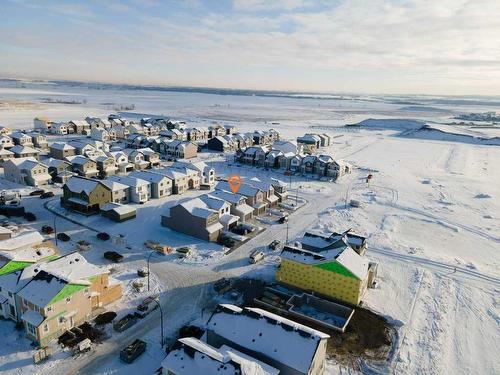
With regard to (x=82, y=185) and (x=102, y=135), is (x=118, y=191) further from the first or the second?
(x=102, y=135)

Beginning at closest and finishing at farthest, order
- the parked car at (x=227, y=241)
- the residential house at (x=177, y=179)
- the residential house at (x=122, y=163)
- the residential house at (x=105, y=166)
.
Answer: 1. the parked car at (x=227, y=241)
2. the residential house at (x=177, y=179)
3. the residential house at (x=105, y=166)
4. the residential house at (x=122, y=163)

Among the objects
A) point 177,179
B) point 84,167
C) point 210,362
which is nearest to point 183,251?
point 210,362

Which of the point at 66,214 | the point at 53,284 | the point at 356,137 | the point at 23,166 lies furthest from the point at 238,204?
the point at 356,137

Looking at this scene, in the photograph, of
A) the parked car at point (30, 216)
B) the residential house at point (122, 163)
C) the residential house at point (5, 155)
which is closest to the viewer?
the parked car at point (30, 216)

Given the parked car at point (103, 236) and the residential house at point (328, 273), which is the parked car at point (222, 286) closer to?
the residential house at point (328, 273)

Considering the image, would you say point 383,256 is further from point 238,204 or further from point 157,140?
point 157,140

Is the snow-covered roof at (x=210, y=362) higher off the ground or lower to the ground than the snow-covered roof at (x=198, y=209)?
lower

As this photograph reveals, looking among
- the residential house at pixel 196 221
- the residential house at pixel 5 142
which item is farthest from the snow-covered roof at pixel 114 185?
the residential house at pixel 5 142
